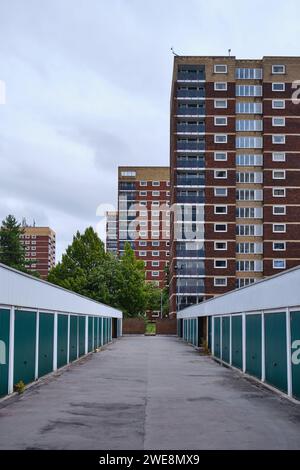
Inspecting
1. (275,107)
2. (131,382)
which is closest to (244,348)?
(131,382)

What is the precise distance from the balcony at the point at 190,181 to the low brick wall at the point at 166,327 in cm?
1857

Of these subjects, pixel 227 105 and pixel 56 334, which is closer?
pixel 56 334

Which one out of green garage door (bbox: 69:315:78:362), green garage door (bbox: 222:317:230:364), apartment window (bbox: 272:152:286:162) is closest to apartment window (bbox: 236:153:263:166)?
apartment window (bbox: 272:152:286:162)

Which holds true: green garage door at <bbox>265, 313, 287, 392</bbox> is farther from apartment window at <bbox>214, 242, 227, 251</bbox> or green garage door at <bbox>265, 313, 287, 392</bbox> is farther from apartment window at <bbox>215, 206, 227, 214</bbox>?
apartment window at <bbox>215, 206, 227, 214</bbox>

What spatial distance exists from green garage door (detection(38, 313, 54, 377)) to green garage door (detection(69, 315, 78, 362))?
20.4 feet

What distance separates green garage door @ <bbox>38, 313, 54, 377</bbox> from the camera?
24.8 metres

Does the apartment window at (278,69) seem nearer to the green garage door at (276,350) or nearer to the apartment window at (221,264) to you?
the apartment window at (221,264)

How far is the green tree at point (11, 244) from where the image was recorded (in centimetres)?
9328

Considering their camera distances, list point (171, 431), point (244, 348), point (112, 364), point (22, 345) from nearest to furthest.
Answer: point (171, 431), point (22, 345), point (244, 348), point (112, 364)

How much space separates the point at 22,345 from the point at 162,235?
128924 mm

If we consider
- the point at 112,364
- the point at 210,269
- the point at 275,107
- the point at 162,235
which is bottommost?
the point at 112,364

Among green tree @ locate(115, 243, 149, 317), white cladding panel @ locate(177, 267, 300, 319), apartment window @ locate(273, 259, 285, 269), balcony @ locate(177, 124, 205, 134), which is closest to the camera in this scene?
white cladding panel @ locate(177, 267, 300, 319)
